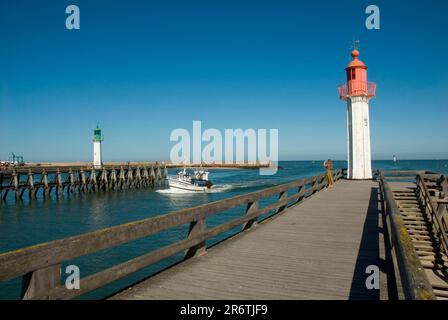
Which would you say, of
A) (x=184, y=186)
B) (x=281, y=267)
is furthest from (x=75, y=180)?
(x=281, y=267)

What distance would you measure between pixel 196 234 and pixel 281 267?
142 cm

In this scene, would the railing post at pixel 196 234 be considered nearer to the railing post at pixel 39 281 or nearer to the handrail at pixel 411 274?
the railing post at pixel 39 281

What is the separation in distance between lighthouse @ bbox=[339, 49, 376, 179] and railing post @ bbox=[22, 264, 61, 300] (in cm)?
2284

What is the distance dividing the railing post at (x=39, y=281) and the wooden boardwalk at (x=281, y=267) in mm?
924

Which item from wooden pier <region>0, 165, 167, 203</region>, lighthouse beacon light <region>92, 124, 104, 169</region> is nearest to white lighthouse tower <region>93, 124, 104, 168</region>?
lighthouse beacon light <region>92, 124, 104, 169</region>

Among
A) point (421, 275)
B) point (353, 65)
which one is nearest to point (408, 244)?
point (421, 275)

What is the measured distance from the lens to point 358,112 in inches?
927

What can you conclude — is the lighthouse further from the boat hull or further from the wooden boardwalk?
the boat hull

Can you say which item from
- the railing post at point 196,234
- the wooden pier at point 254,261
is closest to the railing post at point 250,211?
the wooden pier at point 254,261

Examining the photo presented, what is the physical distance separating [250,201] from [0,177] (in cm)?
3708

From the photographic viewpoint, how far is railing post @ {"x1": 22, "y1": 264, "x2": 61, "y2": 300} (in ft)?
10.0

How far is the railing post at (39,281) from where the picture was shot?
3.06m

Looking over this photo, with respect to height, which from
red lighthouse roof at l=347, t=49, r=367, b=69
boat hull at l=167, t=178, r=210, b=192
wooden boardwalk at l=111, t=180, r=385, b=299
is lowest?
boat hull at l=167, t=178, r=210, b=192
